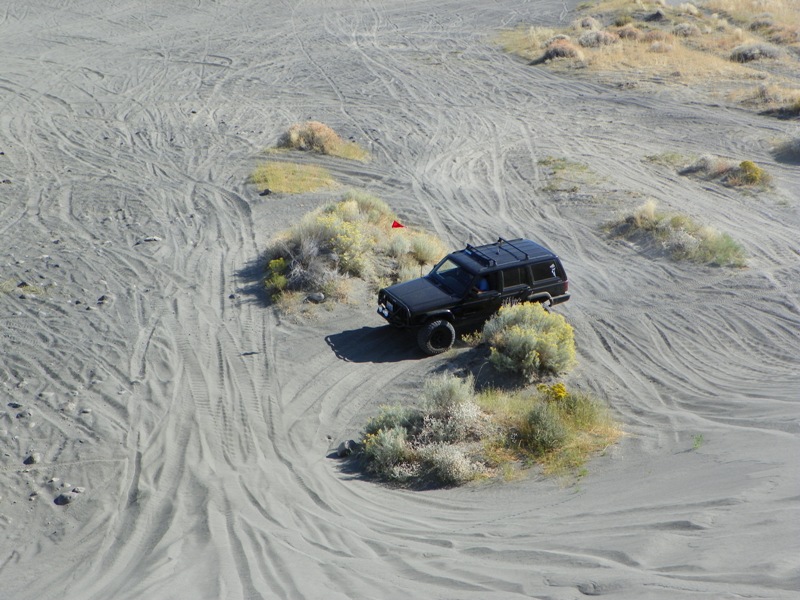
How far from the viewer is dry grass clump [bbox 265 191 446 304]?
16.4 meters

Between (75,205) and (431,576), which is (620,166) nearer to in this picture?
(75,205)

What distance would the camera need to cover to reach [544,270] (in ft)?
49.4

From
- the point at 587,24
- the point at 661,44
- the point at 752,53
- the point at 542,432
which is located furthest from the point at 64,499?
the point at 587,24

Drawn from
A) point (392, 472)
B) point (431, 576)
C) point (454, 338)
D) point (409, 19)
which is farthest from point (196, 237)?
point (409, 19)

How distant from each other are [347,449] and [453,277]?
467cm

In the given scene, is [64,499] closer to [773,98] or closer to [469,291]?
[469,291]

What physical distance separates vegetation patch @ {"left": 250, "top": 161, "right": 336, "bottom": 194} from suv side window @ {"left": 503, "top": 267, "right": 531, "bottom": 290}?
8828 mm

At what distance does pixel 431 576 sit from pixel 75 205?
16076 mm

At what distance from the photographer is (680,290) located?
55.2ft

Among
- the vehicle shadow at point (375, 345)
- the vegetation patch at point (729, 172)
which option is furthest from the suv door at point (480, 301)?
the vegetation patch at point (729, 172)

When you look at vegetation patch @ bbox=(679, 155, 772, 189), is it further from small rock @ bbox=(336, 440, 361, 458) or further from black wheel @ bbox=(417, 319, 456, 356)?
small rock @ bbox=(336, 440, 361, 458)

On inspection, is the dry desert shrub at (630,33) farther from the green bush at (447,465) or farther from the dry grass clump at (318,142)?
the green bush at (447,465)

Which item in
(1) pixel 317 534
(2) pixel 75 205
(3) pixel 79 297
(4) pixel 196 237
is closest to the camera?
(1) pixel 317 534

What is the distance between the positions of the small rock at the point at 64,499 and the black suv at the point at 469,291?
619 cm
